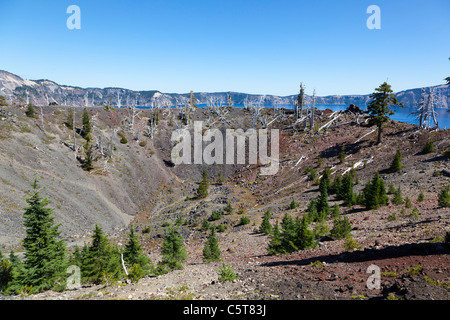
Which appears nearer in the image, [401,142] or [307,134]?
[401,142]

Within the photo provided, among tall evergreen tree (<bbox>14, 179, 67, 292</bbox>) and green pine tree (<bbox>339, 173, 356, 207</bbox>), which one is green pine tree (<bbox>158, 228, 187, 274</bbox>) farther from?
green pine tree (<bbox>339, 173, 356, 207</bbox>)

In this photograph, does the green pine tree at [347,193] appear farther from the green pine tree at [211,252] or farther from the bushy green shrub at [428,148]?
the bushy green shrub at [428,148]

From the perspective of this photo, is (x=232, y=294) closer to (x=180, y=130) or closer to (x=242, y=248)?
(x=242, y=248)

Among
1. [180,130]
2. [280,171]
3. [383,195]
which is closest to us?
[383,195]

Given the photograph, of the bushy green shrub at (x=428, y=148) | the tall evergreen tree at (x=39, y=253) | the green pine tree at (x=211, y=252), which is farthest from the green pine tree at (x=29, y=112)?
the bushy green shrub at (x=428, y=148)

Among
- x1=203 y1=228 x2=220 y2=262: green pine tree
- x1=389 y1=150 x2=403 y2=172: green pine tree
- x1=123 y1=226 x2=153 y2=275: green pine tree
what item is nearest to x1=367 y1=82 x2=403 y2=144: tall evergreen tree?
x1=389 y1=150 x2=403 y2=172: green pine tree

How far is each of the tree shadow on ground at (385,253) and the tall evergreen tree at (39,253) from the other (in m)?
12.9

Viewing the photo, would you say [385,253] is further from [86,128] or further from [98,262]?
[86,128]

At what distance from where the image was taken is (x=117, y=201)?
44.9m

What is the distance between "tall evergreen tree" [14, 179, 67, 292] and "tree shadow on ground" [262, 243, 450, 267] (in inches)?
508

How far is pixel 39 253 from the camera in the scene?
12422 millimetres

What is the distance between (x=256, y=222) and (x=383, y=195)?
15517 millimetres

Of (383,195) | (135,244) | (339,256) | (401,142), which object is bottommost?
(135,244)

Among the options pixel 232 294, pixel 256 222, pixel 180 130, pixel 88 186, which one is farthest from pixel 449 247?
pixel 180 130
